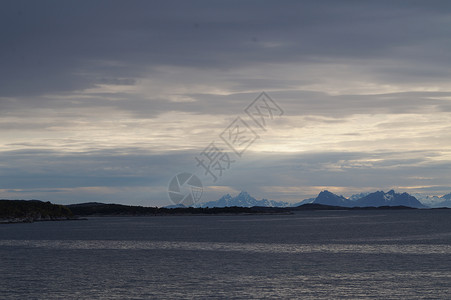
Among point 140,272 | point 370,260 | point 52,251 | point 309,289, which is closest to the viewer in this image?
point 309,289

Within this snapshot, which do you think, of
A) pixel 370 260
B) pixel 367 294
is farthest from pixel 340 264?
pixel 367 294

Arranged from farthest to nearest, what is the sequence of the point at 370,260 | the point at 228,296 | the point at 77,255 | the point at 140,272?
the point at 77,255, the point at 370,260, the point at 140,272, the point at 228,296

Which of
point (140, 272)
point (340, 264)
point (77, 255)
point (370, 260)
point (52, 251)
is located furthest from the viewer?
point (52, 251)

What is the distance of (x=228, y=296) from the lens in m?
44.2

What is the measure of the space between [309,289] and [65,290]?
2126cm

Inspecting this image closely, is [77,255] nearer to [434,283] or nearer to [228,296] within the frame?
[228,296]

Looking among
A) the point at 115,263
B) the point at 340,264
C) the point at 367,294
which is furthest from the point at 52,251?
the point at 367,294

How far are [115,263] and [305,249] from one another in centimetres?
3372

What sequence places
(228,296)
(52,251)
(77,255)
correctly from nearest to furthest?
(228,296) < (77,255) < (52,251)

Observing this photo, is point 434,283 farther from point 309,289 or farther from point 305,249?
point 305,249

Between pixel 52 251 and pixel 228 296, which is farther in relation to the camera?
pixel 52 251

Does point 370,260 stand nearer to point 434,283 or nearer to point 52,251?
point 434,283

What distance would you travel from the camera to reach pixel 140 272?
59.8 m

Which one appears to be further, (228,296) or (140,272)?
(140,272)
